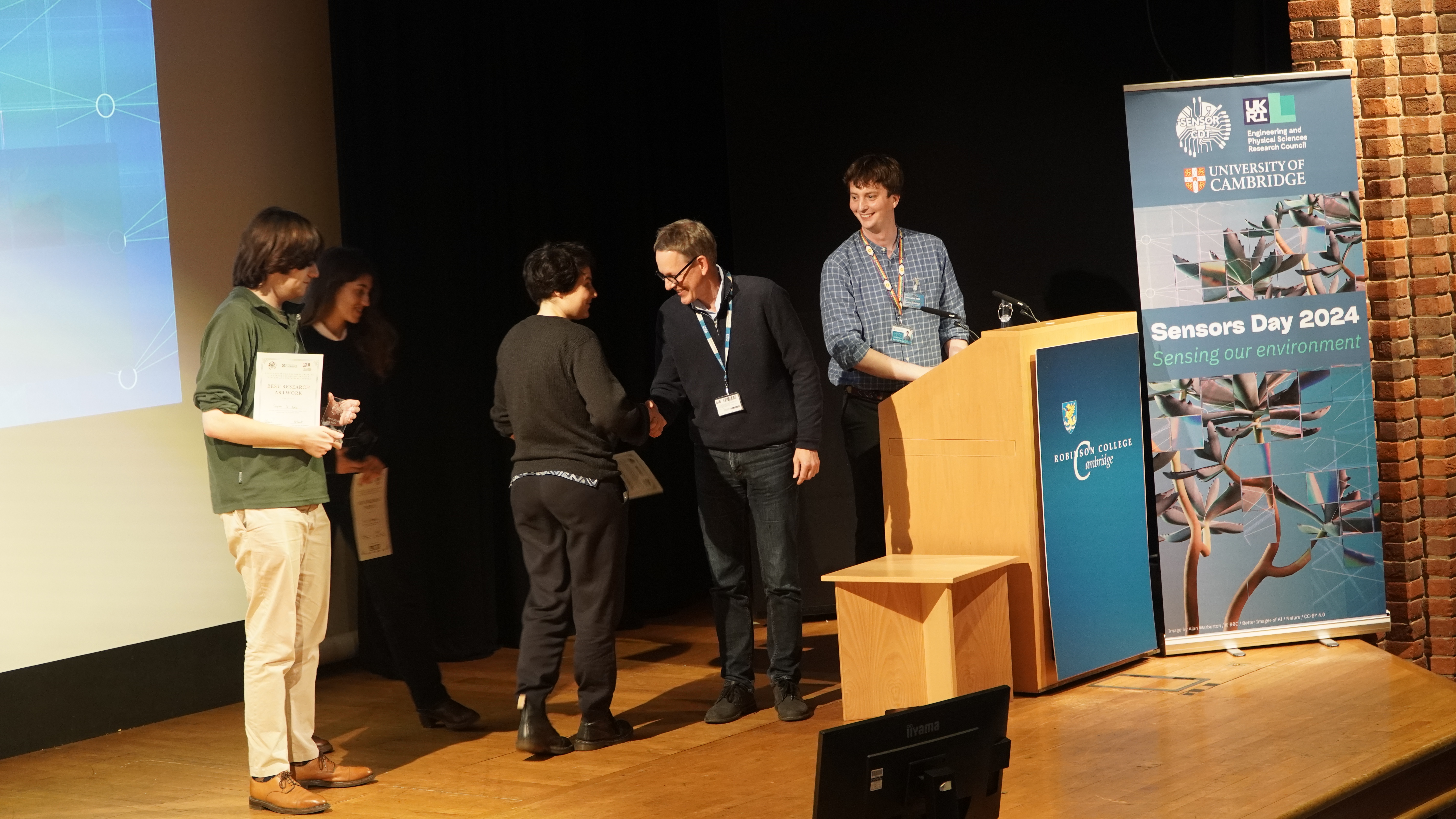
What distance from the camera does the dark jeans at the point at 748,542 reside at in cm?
455

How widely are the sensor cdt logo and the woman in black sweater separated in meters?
2.00

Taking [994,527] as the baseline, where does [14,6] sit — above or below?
above

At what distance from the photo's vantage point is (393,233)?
236 inches

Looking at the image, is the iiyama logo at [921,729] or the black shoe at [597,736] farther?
the black shoe at [597,736]

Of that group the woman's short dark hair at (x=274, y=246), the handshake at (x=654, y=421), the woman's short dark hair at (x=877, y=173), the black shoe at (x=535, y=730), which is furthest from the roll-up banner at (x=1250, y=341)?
the woman's short dark hair at (x=274, y=246)

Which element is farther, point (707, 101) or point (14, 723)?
point (707, 101)

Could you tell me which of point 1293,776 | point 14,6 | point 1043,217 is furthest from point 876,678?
point 14,6

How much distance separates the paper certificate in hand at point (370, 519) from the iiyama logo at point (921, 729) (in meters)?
2.84

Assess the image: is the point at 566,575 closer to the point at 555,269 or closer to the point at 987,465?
the point at 555,269

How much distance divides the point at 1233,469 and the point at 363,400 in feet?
9.62

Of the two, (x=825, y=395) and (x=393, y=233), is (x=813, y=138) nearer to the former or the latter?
(x=825, y=395)

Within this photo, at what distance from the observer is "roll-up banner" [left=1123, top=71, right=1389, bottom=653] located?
4746 mm

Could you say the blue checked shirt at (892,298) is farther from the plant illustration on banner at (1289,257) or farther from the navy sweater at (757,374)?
the plant illustration on banner at (1289,257)

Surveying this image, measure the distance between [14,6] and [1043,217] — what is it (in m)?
4.07
